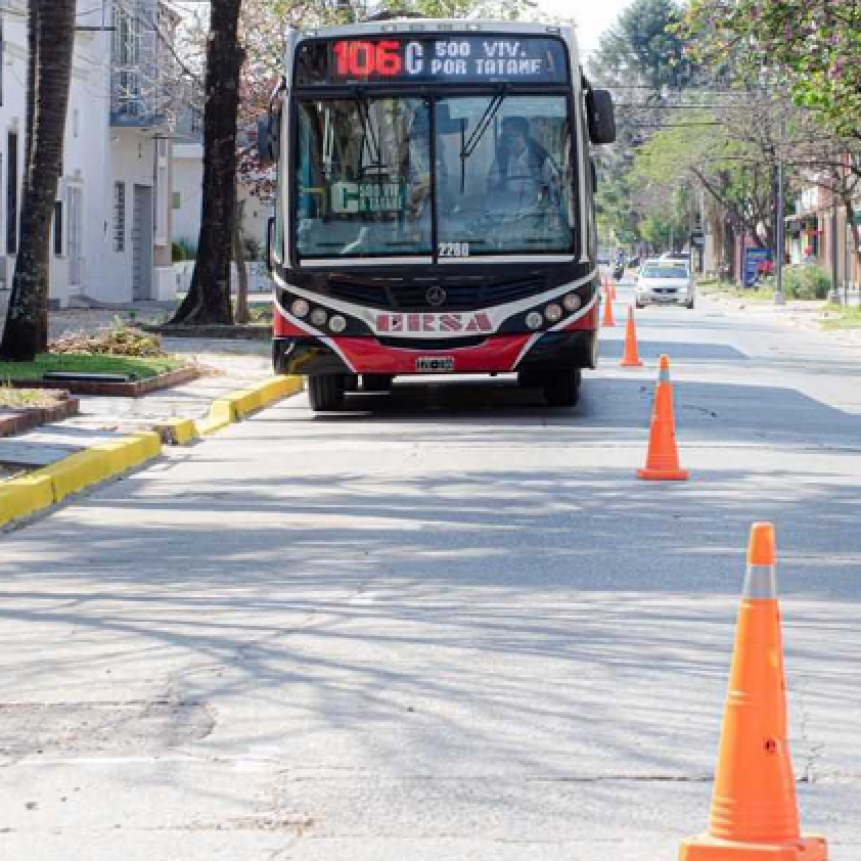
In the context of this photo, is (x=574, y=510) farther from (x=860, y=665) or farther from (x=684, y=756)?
(x=684, y=756)

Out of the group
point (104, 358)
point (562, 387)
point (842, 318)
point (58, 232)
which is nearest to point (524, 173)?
point (562, 387)

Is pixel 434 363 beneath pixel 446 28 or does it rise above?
beneath

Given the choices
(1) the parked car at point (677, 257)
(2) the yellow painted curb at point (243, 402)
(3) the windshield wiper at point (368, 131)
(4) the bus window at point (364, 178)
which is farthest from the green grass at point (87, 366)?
(1) the parked car at point (677, 257)

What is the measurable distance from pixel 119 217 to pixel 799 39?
66.7 ft

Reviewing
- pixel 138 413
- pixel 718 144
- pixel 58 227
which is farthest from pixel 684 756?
pixel 718 144

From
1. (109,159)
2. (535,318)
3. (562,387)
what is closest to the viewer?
(535,318)

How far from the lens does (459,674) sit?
25.9 ft

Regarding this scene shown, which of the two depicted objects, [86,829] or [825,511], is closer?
[86,829]

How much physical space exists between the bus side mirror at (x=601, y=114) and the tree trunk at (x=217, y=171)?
13491 mm

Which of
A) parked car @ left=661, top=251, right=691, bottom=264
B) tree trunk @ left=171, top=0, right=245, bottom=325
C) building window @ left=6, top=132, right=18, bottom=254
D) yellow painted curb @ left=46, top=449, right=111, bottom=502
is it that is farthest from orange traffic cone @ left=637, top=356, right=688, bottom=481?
parked car @ left=661, top=251, right=691, bottom=264

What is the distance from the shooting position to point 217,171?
107 ft

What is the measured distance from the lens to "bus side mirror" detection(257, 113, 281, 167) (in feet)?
63.9

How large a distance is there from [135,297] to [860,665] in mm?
43285

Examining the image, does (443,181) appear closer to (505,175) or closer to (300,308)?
(505,175)
